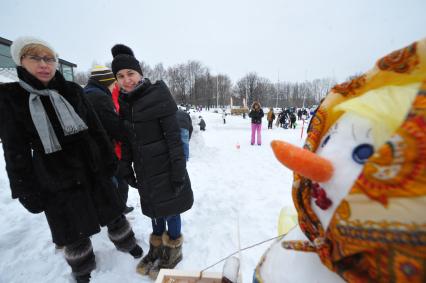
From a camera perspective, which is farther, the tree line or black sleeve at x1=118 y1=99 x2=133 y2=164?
the tree line

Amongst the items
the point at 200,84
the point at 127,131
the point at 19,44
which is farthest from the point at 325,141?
the point at 200,84

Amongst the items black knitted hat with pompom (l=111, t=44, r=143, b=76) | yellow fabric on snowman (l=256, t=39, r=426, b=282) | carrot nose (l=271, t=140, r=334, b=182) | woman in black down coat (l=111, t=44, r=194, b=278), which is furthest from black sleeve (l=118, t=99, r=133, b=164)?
yellow fabric on snowman (l=256, t=39, r=426, b=282)

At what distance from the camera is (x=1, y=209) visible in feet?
9.68

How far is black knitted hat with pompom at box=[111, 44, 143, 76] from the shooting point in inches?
74.0

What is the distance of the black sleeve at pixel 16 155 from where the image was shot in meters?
1.51

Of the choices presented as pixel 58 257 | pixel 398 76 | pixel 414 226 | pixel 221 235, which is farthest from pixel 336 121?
pixel 58 257

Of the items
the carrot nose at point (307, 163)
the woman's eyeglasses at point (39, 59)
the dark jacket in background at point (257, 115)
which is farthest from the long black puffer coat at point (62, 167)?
the dark jacket in background at point (257, 115)

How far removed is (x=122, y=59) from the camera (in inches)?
74.0

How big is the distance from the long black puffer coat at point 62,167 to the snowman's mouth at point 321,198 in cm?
174

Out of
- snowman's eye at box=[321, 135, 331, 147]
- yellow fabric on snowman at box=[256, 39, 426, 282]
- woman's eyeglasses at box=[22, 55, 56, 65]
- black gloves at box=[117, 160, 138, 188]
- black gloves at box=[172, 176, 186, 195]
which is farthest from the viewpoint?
black gloves at box=[117, 160, 138, 188]

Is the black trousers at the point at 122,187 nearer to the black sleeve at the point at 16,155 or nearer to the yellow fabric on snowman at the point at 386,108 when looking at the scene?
the black sleeve at the point at 16,155

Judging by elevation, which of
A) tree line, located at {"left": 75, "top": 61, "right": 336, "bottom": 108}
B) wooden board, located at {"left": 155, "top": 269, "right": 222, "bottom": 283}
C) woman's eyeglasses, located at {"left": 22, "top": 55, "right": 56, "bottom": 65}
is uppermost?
tree line, located at {"left": 75, "top": 61, "right": 336, "bottom": 108}

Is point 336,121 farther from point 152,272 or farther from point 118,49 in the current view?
point 152,272

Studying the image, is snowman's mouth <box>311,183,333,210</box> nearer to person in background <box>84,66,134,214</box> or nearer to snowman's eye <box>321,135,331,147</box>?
snowman's eye <box>321,135,331,147</box>
